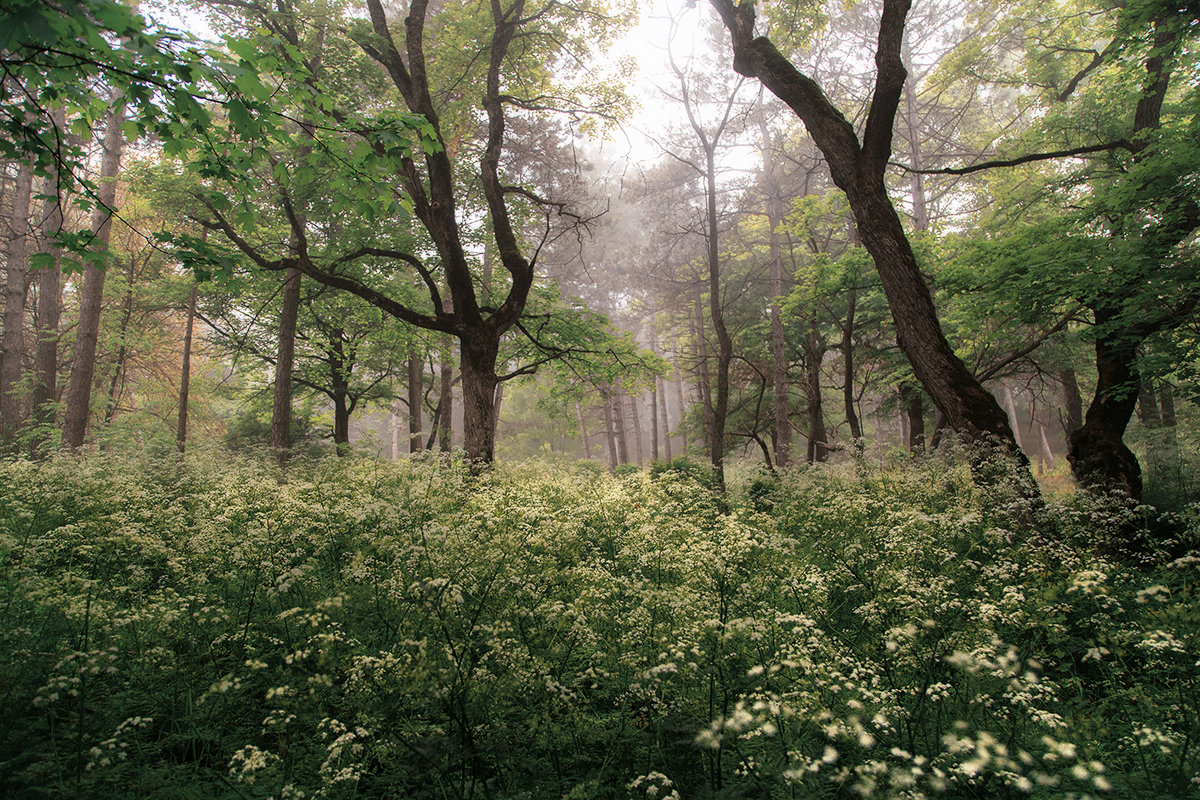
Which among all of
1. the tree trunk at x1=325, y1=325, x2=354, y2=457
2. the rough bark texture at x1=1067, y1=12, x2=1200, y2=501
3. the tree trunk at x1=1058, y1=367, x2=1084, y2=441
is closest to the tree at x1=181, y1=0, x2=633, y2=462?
the tree trunk at x1=325, y1=325, x2=354, y2=457

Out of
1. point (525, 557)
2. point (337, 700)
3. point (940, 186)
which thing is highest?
point (940, 186)

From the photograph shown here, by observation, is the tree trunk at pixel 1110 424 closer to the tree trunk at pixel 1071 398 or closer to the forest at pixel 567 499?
the forest at pixel 567 499

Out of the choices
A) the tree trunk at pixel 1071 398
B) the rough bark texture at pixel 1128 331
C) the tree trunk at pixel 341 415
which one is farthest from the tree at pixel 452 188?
the tree trunk at pixel 1071 398

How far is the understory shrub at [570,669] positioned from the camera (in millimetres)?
2537

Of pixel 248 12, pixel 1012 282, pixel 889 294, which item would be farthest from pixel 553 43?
pixel 1012 282

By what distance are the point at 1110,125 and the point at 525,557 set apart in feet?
49.6

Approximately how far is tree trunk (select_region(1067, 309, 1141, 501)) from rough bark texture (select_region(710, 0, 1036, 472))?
2864mm

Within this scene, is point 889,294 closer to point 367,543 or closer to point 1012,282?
point 1012,282

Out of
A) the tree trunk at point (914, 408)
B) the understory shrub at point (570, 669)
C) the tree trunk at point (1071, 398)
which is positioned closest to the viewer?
the understory shrub at point (570, 669)

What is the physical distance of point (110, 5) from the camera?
2320mm

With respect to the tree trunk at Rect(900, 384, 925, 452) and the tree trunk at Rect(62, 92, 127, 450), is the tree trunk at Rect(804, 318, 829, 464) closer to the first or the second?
the tree trunk at Rect(900, 384, 925, 452)

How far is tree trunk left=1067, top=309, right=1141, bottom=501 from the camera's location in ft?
25.3

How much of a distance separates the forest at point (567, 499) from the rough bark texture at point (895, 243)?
45 millimetres

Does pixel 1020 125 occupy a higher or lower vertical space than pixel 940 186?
higher
